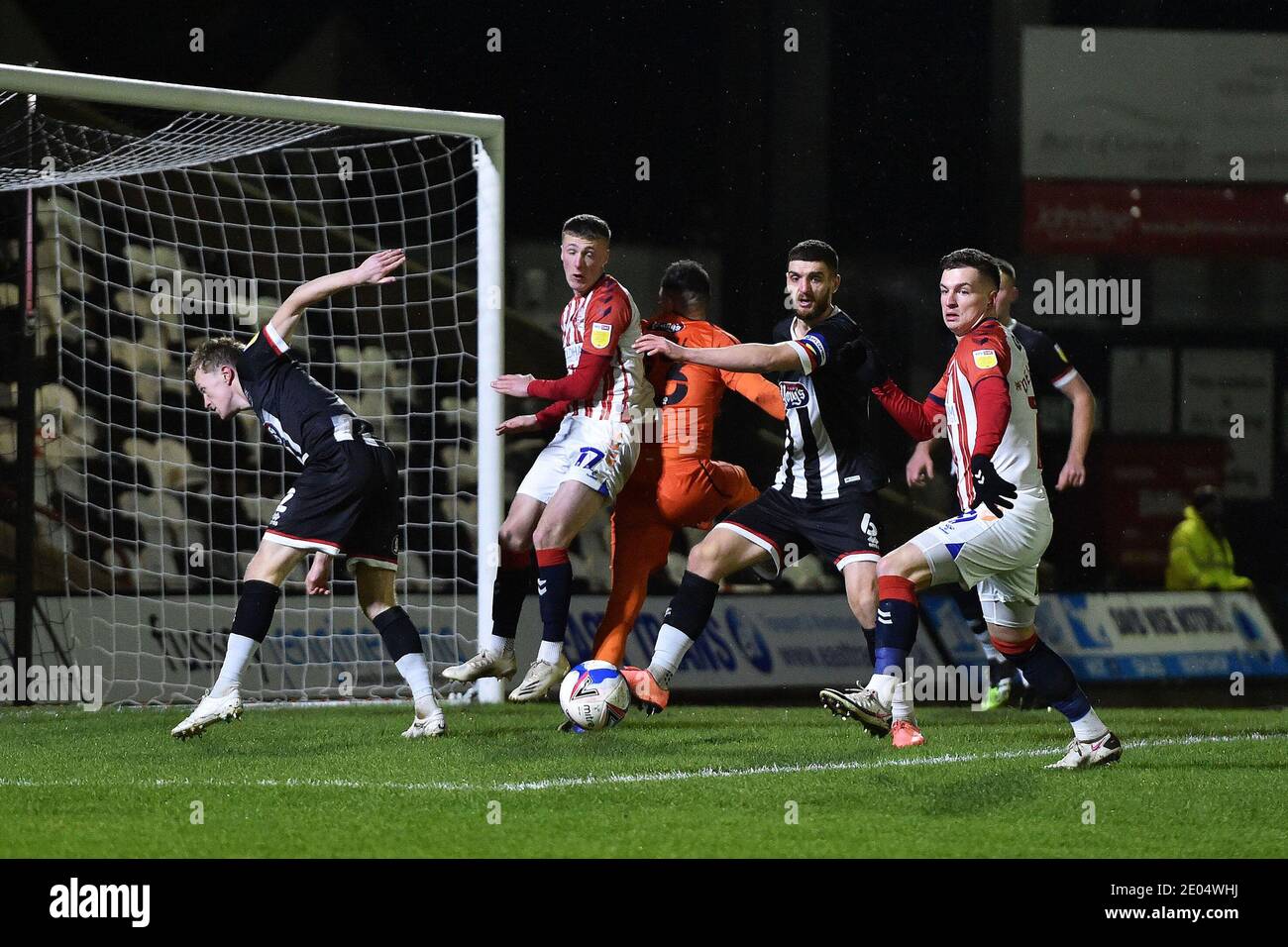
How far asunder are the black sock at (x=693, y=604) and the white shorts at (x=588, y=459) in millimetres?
566

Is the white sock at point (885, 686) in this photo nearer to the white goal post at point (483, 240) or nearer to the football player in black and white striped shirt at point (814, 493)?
the football player in black and white striped shirt at point (814, 493)

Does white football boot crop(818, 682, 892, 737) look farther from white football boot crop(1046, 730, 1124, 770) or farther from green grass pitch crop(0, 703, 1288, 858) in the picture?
white football boot crop(1046, 730, 1124, 770)

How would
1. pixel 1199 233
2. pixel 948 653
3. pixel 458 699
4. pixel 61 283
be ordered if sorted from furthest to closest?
pixel 1199 233 < pixel 948 653 < pixel 61 283 < pixel 458 699

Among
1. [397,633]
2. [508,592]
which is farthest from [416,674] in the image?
Answer: [508,592]

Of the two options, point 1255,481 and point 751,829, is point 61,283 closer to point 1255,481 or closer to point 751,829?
point 751,829

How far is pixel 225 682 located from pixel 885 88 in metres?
5.63

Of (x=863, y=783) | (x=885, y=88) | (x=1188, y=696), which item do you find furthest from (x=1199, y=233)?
(x=863, y=783)

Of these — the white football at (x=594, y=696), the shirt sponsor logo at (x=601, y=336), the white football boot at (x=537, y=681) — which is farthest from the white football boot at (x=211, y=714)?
the shirt sponsor logo at (x=601, y=336)

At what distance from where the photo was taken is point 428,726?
20.0 feet

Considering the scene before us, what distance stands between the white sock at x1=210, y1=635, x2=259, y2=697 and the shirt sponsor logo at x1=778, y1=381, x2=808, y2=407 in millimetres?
2188

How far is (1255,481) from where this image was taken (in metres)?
9.84

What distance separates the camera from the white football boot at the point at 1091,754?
522 centimetres

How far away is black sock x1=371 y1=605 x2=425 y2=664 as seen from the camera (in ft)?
19.8

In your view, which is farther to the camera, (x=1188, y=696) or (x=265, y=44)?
(x=1188, y=696)
